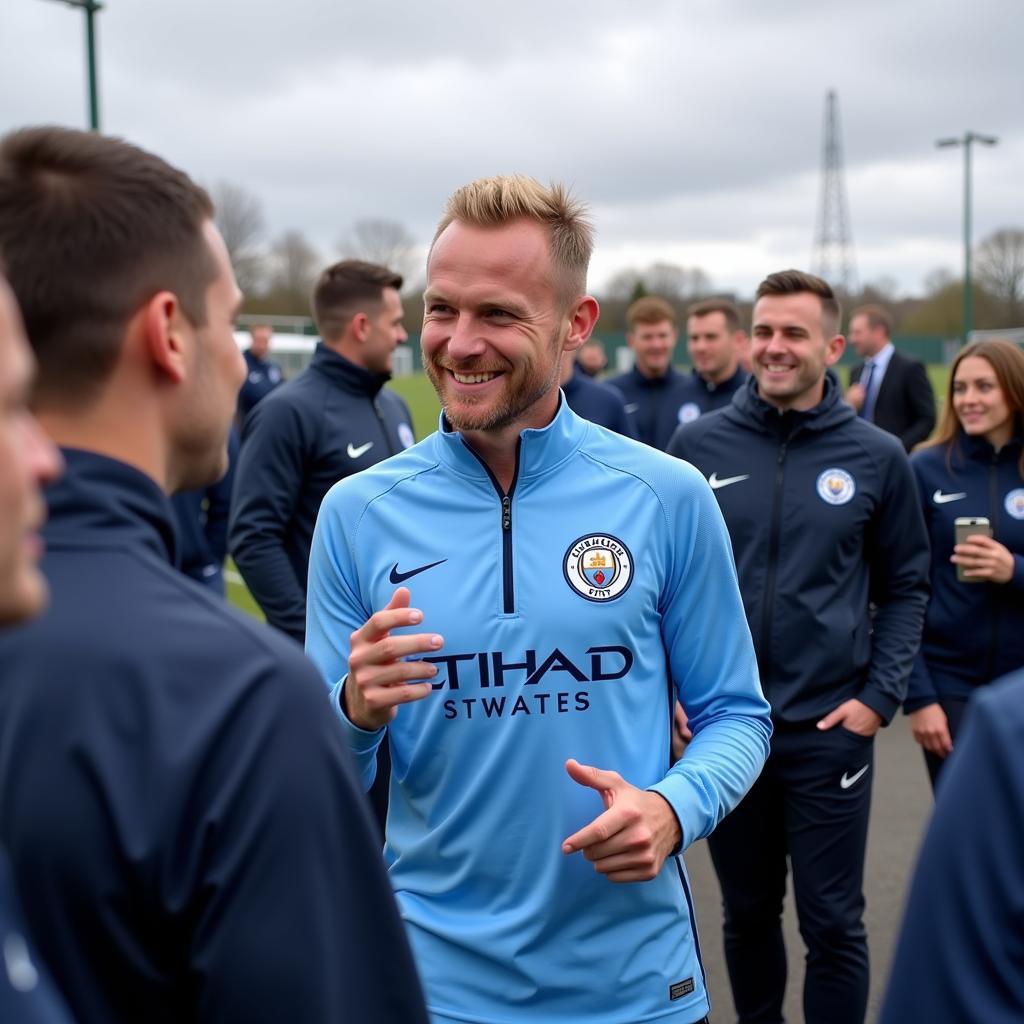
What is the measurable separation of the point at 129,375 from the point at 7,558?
493 mm

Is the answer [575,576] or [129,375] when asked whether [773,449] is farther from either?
[129,375]

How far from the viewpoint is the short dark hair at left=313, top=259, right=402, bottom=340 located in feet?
17.9

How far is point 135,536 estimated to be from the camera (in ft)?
4.23

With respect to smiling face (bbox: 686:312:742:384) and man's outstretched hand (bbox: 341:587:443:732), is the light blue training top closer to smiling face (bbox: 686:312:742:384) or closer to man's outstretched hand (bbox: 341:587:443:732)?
man's outstretched hand (bbox: 341:587:443:732)

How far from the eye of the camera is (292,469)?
16.1ft

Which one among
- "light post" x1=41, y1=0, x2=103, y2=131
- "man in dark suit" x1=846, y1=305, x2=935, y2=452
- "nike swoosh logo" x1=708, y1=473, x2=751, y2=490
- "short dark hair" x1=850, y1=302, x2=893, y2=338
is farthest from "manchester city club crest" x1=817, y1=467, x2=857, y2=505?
"light post" x1=41, y1=0, x2=103, y2=131

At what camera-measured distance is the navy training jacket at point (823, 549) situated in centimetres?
390

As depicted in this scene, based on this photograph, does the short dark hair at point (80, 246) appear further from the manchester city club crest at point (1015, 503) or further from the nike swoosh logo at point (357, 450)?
the manchester city club crest at point (1015, 503)

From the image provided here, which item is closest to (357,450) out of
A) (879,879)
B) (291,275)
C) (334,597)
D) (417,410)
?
(334,597)

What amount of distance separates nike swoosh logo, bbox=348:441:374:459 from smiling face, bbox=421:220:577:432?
2585 millimetres

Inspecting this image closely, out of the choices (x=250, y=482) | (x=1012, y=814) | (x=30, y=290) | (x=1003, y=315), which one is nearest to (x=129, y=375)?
(x=30, y=290)

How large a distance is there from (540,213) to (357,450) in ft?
8.98

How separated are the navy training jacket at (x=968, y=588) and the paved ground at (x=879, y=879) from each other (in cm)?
99

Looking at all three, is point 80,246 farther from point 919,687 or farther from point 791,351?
point 919,687
